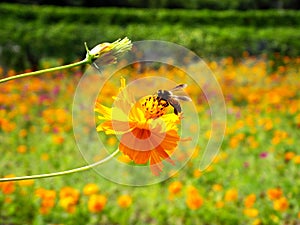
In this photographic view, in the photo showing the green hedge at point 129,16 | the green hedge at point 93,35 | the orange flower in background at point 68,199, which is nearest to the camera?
the orange flower in background at point 68,199

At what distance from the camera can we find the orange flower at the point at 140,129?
417 mm

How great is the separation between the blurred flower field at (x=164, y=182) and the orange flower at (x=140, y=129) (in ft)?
4.67

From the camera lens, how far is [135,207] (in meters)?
2.14

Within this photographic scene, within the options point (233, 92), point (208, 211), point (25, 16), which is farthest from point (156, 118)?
point (25, 16)

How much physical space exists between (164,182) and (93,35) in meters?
4.18

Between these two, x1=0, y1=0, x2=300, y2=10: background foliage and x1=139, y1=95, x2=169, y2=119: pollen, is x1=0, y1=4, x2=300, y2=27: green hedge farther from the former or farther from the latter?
x1=139, y1=95, x2=169, y2=119: pollen

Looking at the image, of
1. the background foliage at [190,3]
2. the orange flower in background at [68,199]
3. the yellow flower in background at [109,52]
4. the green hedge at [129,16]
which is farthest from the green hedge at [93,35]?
the yellow flower in background at [109,52]

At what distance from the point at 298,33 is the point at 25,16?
365 centimetres

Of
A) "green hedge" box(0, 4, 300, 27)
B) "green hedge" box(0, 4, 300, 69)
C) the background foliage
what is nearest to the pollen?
"green hedge" box(0, 4, 300, 69)

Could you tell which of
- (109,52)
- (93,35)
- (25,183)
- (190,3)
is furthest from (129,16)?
(109,52)

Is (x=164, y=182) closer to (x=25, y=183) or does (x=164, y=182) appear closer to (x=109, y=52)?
(x=25, y=183)

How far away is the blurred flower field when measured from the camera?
196 cm

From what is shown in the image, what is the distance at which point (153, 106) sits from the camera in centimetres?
44

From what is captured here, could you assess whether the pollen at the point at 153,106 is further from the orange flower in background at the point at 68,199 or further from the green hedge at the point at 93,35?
the green hedge at the point at 93,35
